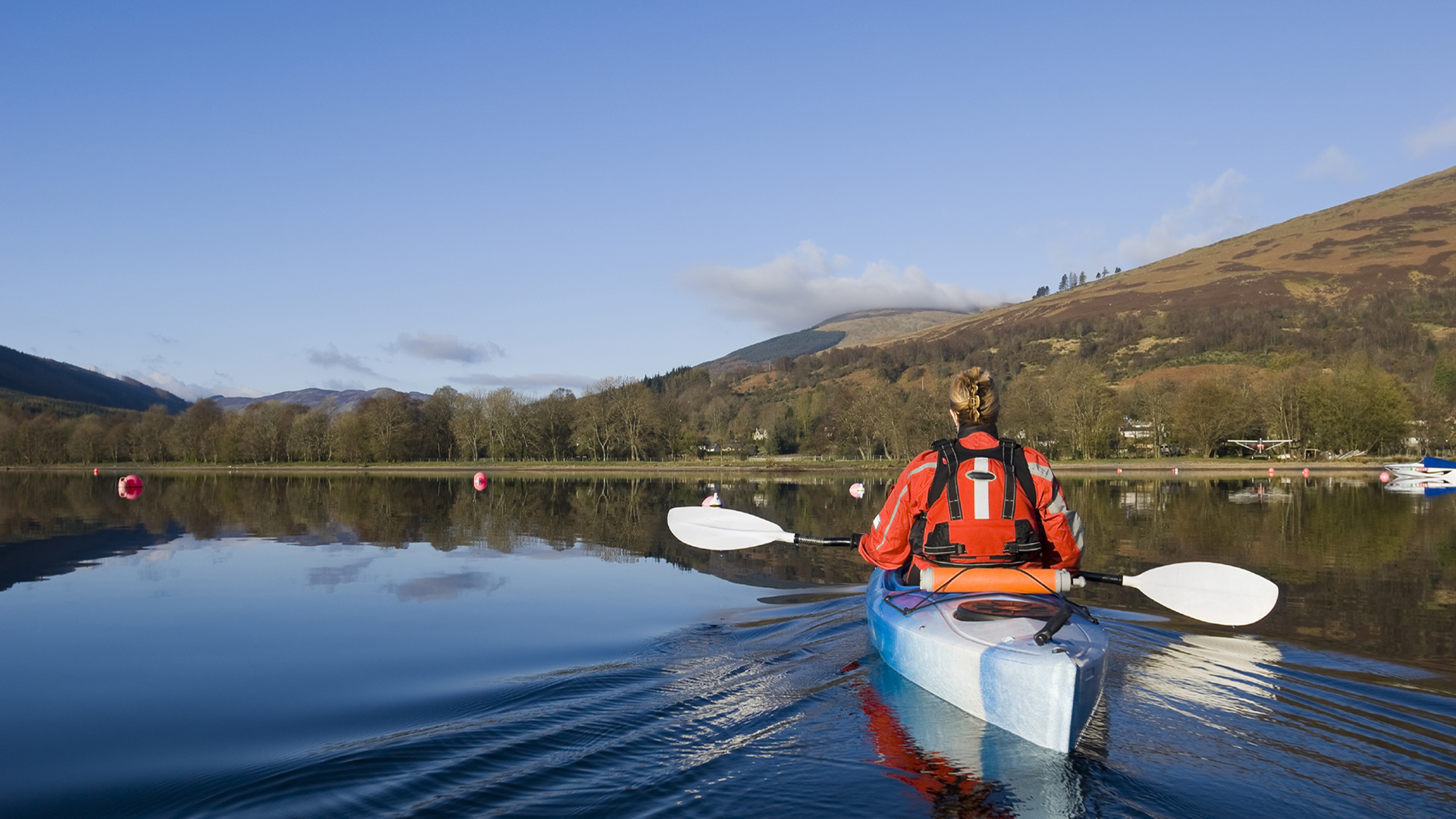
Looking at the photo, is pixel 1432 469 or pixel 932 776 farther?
pixel 1432 469

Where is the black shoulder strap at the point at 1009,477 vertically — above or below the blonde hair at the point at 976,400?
below

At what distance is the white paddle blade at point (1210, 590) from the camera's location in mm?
7277

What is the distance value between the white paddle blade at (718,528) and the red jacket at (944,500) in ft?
9.58

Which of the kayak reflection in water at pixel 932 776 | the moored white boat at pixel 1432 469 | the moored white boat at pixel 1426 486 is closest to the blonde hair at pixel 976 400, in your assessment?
the kayak reflection in water at pixel 932 776

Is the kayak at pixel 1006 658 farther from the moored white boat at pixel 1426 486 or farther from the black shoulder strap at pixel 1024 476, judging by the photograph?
the moored white boat at pixel 1426 486

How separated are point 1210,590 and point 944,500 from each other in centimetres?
308

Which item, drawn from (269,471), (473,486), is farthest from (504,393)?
(473,486)

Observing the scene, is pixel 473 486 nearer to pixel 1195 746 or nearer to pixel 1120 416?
pixel 1195 746

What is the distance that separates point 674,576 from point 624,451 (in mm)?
79219

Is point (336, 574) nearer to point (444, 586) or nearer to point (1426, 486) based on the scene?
point (444, 586)

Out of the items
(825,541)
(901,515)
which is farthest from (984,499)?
(825,541)

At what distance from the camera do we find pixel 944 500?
621 centimetres

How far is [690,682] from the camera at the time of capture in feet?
22.7

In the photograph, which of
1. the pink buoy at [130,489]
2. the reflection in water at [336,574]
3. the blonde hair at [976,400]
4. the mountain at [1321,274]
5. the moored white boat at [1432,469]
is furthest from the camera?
the mountain at [1321,274]
